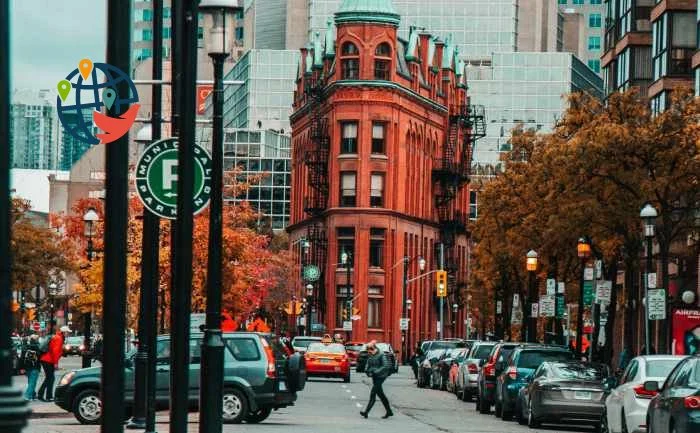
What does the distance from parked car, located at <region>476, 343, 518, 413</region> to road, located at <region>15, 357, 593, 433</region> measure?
20.7 inches

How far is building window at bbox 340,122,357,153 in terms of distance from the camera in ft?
389

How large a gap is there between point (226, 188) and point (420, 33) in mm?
57393

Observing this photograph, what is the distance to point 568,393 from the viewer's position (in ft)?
109

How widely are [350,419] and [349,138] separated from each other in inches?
3311

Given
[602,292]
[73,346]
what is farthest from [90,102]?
[73,346]

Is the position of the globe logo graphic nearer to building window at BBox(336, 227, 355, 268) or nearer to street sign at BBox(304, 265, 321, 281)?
street sign at BBox(304, 265, 321, 281)

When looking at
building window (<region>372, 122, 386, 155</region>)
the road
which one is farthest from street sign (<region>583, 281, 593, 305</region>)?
building window (<region>372, 122, 386, 155</region>)

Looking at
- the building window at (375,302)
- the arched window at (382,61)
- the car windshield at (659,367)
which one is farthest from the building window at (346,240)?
the car windshield at (659,367)

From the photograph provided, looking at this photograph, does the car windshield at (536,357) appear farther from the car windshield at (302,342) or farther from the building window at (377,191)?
the building window at (377,191)

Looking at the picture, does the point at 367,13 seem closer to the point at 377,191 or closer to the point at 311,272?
the point at 377,191

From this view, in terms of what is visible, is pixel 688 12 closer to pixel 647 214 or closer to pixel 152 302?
pixel 647 214

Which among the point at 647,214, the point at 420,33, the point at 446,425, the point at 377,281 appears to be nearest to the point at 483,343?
the point at 647,214

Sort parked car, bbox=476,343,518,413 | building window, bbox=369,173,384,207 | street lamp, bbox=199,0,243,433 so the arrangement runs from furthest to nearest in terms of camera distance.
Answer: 1. building window, bbox=369,173,384,207
2. parked car, bbox=476,343,518,413
3. street lamp, bbox=199,0,243,433

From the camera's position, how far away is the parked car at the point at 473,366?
47991 millimetres
